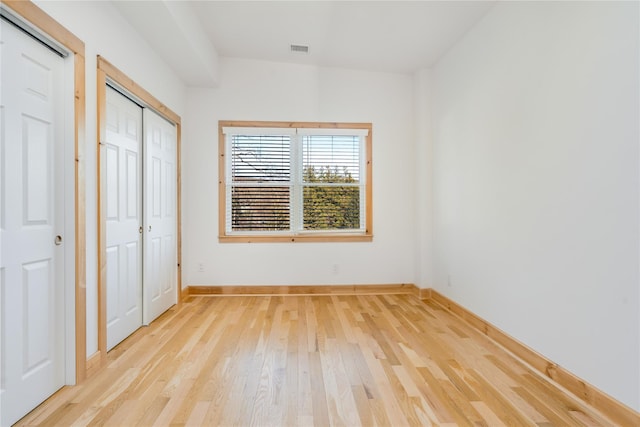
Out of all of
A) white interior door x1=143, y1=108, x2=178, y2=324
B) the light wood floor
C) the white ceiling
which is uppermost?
the white ceiling

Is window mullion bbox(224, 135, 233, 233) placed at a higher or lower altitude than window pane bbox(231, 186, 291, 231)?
higher

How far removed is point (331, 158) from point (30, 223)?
10.4 ft

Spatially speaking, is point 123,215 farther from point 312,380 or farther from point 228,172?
point 312,380

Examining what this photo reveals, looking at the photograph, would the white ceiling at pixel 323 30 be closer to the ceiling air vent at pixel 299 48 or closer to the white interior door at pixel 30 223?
the ceiling air vent at pixel 299 48

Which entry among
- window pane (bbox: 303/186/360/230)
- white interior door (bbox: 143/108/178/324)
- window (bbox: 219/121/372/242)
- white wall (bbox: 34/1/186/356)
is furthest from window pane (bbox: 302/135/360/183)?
white wall (bbox: 34/1/186/356)

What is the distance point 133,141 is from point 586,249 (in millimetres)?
3487

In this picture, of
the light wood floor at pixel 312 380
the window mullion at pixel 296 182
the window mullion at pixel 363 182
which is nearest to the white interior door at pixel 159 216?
the light wood floor at pixel 312 380

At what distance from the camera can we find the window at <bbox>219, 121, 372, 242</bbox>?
4184mm

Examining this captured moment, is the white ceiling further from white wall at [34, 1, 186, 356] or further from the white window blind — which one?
the white window blind

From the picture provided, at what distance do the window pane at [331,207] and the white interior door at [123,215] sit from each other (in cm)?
200

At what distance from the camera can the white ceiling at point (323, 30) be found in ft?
9.34

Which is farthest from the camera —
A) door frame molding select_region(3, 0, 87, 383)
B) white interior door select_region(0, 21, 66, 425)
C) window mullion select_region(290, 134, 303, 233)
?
window mullion select_region(290, 134, 303, 233)

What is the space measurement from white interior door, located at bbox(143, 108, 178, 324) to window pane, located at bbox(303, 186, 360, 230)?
1.63 meters

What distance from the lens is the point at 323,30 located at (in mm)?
3367
